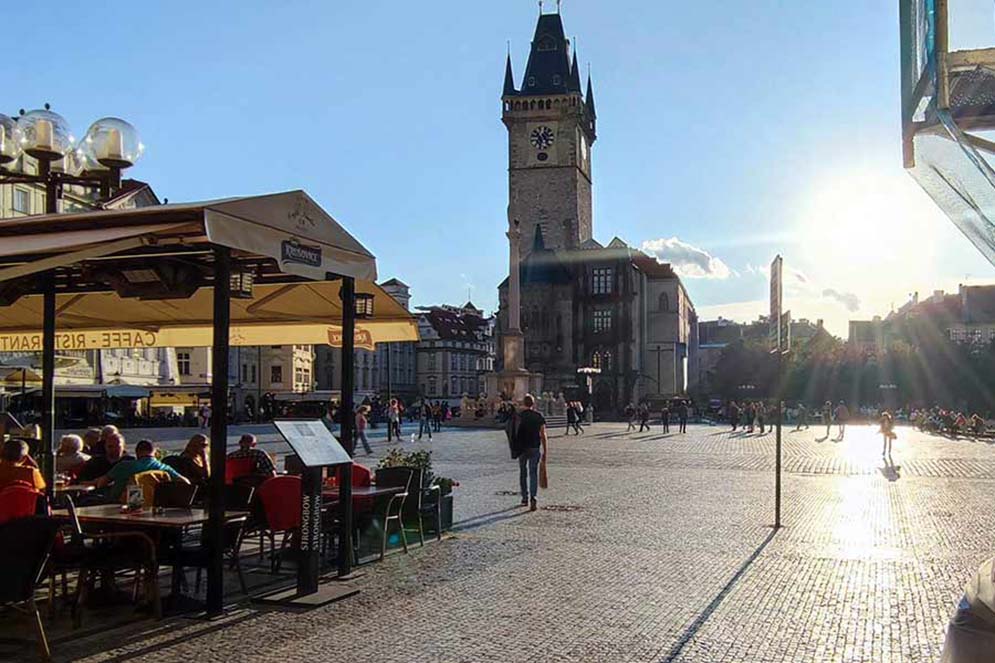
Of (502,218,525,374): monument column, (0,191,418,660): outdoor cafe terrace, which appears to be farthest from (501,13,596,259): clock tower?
(0,191,418,660): outdoor cafe terrace

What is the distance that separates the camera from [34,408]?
47562 millimetres

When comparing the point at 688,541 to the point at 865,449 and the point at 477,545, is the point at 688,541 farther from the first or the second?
the point at 865,449

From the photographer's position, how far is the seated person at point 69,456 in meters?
12.1

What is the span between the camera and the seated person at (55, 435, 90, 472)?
12.1m

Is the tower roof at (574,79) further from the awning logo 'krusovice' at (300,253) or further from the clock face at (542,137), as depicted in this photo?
the awning logo 'krusovice' at (300,253)

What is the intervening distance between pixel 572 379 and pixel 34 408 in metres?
54.2

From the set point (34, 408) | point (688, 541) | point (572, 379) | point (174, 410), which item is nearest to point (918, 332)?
point (572, 379)

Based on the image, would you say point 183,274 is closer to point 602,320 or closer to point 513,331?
point 513,331

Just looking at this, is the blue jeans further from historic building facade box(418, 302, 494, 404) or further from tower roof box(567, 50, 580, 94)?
historic building facade box(418, 302, 494, 404)

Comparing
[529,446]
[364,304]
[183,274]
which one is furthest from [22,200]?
[183,274]

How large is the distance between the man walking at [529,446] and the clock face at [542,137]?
8816 cm


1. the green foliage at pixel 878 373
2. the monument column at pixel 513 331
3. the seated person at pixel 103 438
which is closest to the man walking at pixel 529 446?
the seated person at pixel 103 438

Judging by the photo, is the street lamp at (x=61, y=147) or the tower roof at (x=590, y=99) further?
the tower roof at (x=590, y=99)

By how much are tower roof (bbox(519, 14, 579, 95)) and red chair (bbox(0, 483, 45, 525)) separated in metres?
98.5
